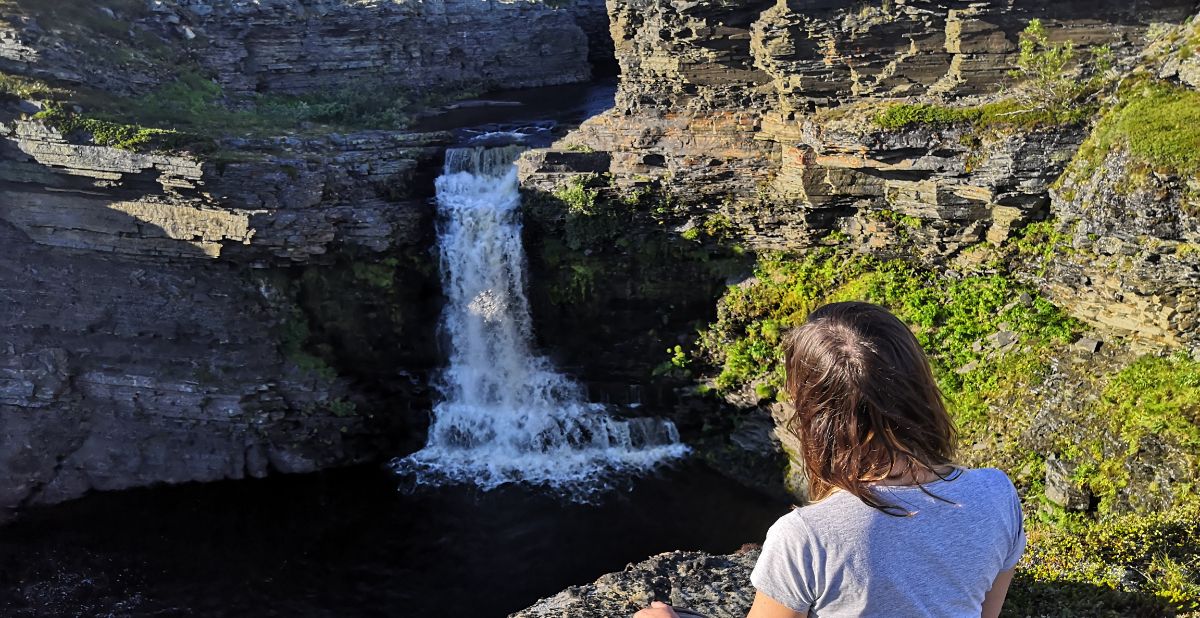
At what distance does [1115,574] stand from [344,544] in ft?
51.8

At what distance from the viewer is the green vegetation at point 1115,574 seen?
6.29 meters

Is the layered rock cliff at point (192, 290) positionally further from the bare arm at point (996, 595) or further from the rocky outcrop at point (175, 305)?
the bare arm at point (996, 595)

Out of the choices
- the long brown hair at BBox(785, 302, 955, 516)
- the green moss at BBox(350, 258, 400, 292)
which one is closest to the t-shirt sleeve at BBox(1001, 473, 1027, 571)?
the long brown hair at BBox(785, 302, 955, 516)

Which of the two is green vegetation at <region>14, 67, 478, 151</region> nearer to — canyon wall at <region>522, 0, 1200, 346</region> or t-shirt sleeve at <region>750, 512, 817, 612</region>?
canyon wall at <region>522, 0, 1200, 346</region>

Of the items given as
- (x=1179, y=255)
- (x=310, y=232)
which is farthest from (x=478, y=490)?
(x=1179, y=255)

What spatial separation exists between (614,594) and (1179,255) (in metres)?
10.9

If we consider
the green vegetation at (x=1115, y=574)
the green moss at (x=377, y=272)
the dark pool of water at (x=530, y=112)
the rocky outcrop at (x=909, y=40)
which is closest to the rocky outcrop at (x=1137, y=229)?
the rocky outcrop at (x=909, y=40)

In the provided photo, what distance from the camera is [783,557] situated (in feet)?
9.21

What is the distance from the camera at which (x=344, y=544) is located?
18219 mm

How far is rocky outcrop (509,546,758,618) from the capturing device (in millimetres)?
9000

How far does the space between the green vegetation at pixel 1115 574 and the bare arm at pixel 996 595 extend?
4.05 meters

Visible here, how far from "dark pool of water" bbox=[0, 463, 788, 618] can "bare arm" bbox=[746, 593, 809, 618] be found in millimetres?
14187

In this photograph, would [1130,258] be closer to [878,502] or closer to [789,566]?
[878,502]

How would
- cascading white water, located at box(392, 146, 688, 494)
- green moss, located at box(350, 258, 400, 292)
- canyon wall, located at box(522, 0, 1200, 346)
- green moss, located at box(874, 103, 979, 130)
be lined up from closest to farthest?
canyon wall, located at box(522, 0, 1200, 346), green moss, located at box(874, 103, 979, 130), green moss, located at box(350, 258, 400, 292), cascading white water, located at box(392, 146, 688, 494)
